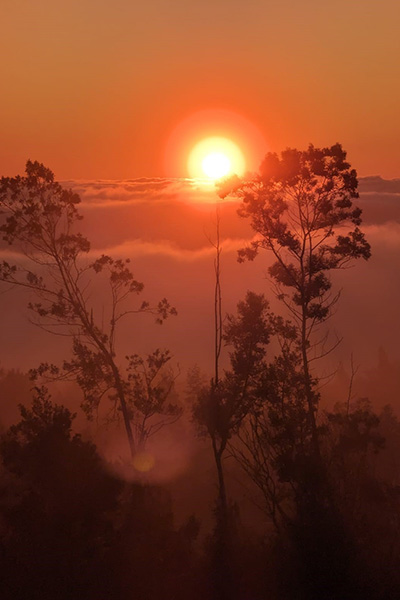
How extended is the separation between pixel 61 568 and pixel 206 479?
40.0 meters

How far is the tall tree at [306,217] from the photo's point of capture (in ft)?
93.8

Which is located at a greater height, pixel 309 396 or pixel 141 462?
pixel 309 396

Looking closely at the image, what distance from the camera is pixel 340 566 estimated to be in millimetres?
22938

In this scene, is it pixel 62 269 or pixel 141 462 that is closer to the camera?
pixel 62 269

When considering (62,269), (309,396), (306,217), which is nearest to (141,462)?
(309,396)

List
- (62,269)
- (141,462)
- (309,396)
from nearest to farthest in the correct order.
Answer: (309,396), (62,269), (141,462)

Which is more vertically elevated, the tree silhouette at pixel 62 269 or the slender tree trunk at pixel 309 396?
the tree silhouette at pixel 62 269

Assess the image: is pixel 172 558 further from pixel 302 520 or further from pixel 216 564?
pixel 302 520

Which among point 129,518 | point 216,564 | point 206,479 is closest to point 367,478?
point 216,564

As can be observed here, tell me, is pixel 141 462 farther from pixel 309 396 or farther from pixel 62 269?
pixel 62 269

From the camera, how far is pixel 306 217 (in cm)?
2961

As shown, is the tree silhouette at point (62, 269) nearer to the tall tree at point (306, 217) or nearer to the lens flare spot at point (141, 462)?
the lens flare spot at point (141, 462)

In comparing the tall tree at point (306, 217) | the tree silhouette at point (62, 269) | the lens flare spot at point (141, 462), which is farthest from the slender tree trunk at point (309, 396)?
the lens flare spot at point (141, 462)

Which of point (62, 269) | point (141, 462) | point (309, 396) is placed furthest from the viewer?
point (141, 462)
